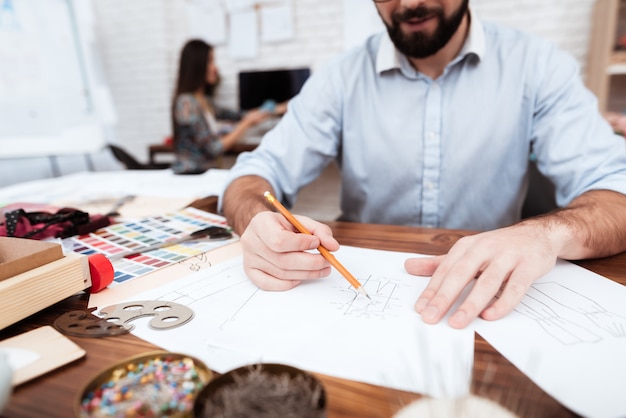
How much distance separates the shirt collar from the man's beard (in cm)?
3

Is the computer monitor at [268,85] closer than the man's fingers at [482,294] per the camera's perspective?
No

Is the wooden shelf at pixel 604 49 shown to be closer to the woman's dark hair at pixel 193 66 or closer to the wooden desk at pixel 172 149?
the wooden desk at pixel 172 149

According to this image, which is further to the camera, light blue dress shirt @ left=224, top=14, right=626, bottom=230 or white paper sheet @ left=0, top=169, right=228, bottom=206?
white paper sheet @ left=0, top=169, right=228, bottom=206

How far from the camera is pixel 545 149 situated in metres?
0.96

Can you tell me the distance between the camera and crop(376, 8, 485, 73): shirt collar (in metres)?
0.99

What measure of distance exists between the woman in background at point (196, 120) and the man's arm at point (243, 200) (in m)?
1.58

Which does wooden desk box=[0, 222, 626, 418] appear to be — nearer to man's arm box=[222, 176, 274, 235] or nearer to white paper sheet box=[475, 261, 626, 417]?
white paper sheet box=[475, 261, 626, 417]

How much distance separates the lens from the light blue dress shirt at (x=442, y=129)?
0.96 meters

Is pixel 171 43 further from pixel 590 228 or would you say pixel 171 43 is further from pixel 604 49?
pixel 590 228

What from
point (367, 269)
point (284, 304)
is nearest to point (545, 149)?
point (367, 269)

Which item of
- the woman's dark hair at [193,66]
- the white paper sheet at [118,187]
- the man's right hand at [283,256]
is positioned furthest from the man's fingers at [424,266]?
the woman's dark hair at [193,66]

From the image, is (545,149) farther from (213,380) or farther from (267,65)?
(267,65)

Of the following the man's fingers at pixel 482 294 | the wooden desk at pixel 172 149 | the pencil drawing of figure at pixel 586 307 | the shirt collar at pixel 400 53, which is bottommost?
the wooden desk at pixel 172 149

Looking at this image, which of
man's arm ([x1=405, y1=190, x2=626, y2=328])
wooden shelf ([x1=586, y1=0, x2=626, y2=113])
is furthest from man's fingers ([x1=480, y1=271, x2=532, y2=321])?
wooden shelf ([x1=586, y1=0, x2=626, y2=113])
